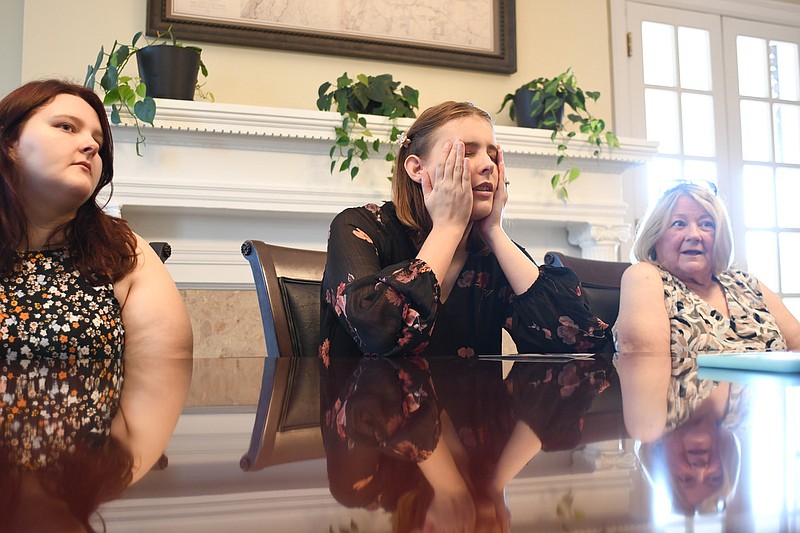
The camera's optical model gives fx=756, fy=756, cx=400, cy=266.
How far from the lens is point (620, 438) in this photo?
317 mm

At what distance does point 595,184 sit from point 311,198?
4.36 ft

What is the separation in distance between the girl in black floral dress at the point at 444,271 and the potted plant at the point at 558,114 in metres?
1.78

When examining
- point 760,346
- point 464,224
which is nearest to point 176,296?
point 464,224

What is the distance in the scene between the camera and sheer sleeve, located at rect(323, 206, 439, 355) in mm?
1345

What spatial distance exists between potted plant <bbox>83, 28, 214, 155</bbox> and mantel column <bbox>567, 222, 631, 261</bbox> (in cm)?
180

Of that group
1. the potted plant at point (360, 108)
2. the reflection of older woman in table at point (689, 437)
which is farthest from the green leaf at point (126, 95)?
the reflection of older woman in table at point (689, 437)

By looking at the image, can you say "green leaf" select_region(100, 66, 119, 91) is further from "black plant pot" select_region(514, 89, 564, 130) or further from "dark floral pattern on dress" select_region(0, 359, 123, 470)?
"dark floral pattern on dress" select_region(0, 359, 123, 470)

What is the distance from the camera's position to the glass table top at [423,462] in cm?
19

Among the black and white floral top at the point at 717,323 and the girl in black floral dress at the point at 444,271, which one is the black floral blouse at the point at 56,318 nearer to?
the girl in black floral dress at the point at 444,271

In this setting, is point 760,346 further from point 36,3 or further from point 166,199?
point 36,3

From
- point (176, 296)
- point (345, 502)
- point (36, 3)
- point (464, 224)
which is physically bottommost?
point (345, 502)

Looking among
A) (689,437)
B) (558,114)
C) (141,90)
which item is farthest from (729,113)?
(689,437)

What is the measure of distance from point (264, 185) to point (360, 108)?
53 centimetres

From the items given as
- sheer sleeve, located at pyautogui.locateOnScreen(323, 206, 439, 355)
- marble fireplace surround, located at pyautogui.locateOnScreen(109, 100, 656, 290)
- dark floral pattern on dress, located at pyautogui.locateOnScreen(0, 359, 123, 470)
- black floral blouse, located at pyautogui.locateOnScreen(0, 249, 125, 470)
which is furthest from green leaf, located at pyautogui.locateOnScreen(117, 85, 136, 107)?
dark floral pattern on dress, located at pyautogui.locateOnScreen(0, 359, 123, 470)
